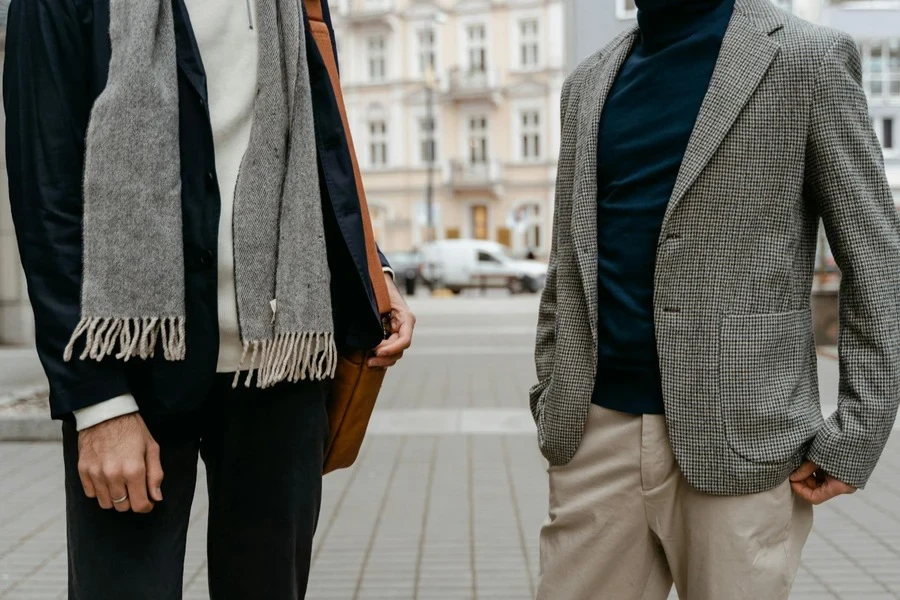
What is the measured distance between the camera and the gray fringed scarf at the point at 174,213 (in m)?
1.65

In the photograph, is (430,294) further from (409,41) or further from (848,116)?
(848,116)

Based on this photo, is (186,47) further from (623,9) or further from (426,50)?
(426,50)

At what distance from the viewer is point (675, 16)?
6.43ft

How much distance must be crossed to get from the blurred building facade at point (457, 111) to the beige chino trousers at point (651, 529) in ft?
127

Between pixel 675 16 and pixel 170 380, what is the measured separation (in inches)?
46.8

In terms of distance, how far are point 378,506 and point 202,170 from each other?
141 inches

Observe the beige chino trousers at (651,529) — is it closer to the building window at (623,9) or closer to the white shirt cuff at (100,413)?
the white shirt cuff at (100,413)

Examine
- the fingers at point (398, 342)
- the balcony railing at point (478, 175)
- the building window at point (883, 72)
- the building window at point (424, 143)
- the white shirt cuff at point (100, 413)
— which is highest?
the building window at point (883, 72)

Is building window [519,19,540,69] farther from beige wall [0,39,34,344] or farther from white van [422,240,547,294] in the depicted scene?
beige wall [0,39,34,344]

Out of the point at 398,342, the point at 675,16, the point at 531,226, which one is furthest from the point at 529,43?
the point at 398,342

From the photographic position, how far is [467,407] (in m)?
8.08

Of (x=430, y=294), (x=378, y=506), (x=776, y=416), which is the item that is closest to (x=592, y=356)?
(x=776, y=416)

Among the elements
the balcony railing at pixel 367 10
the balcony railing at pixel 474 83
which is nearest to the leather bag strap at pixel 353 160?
the balcony railing at pixel 474 83

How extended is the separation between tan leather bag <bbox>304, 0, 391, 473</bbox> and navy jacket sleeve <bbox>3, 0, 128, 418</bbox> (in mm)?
496
